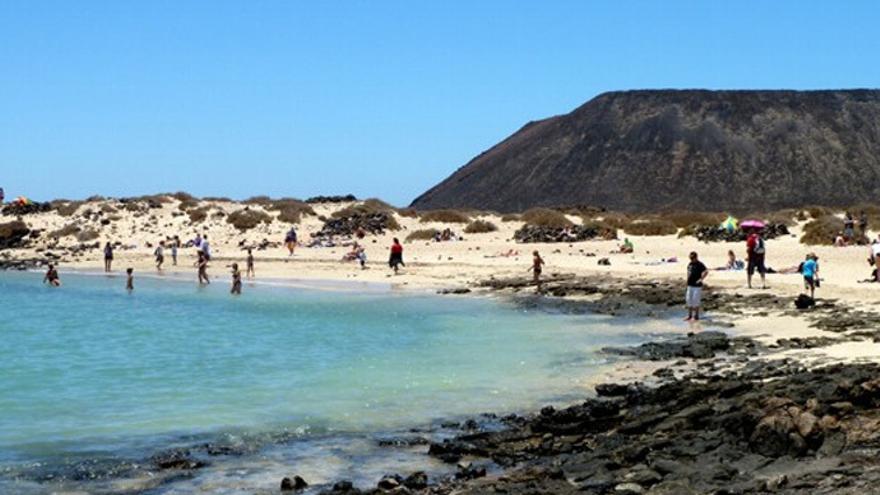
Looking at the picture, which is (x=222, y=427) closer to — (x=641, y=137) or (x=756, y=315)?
(x=756, y=315)

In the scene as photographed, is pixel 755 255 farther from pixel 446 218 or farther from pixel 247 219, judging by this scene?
pixel 247 219

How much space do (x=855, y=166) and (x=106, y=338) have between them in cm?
8762

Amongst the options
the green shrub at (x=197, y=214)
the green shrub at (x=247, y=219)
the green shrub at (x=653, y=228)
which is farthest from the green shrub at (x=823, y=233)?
the green shrub at (x=197, y=214)

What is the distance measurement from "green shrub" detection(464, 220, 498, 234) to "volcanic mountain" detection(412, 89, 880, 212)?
39.8 meters

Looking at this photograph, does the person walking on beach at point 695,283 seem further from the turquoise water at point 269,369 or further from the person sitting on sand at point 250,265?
the person sitting on sand at point 250,265

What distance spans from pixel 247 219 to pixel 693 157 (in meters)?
55.4

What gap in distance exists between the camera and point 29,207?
224 feet

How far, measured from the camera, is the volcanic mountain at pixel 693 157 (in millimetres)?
93500

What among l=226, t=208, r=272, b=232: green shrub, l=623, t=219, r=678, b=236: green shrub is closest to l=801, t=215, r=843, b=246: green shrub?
l=623, t=219, r=678, b=236: green shrub

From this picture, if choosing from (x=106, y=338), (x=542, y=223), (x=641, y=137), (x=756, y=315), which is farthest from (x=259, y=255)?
(x=641, y=137)

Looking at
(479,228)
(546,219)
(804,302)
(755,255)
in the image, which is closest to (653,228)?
(546,219)

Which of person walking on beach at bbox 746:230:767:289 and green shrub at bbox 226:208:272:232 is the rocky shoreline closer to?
person walking on beach at bbox 746:230:767:289

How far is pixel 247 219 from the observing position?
195 feet

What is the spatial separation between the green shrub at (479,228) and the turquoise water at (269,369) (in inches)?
848
